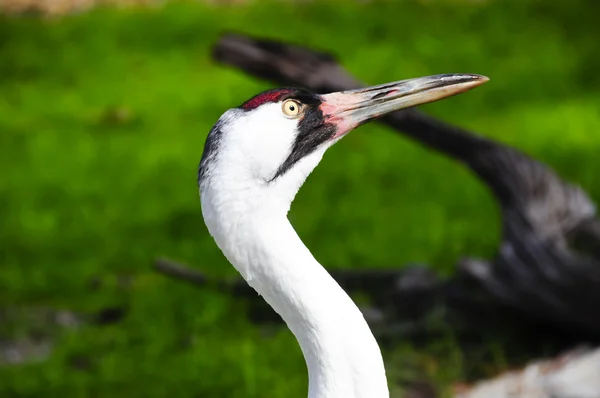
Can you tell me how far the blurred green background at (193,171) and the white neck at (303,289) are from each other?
7.77ft

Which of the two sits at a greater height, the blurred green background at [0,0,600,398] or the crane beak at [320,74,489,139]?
the blurred green background at [0,0,600,398]

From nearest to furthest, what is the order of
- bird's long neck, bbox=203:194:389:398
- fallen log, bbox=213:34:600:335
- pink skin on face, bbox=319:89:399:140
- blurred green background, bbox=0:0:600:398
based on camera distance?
1. bird's long neck, bbox=203:194:389:398
2. pink skin on face, bbox=319:89:399:140
3. fallen log, bbox=213:34:600:335
4. blurred green background, bbox=0:0:600:398

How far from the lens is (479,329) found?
485 centimetres

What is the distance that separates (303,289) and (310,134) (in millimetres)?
382

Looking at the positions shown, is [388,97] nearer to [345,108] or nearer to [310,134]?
[345,108]

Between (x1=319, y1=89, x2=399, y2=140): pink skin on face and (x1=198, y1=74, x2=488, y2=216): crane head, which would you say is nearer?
(x1=198, y1=74, x2=488, y2=216): crane head

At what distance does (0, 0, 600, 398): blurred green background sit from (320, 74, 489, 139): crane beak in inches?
90.5

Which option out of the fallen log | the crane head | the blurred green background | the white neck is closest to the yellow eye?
the crane head

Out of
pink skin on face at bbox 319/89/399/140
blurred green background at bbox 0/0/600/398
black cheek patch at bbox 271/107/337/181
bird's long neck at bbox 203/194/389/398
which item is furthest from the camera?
blurred green background at bbox 0/0/600/398

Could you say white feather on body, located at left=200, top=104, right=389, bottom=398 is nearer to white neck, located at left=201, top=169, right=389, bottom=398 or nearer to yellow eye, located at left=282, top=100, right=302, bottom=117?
white neck, located at left=201, top=169, right=389, bottom=398

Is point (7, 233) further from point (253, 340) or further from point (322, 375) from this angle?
point (322, 375)

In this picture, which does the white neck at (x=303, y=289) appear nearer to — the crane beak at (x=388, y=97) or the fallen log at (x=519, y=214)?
the crane beak at (x=388, y=97)

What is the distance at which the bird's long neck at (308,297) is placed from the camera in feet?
7.46

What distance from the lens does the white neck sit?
2273 mm
